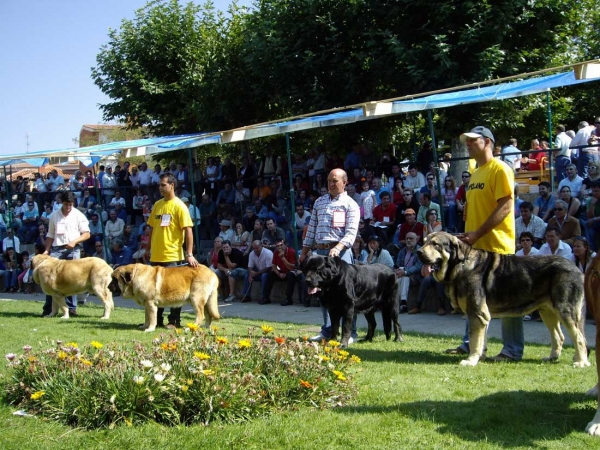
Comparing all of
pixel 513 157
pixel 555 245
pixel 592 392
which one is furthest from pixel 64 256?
pixel 513 157

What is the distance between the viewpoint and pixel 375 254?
1322 centimetres

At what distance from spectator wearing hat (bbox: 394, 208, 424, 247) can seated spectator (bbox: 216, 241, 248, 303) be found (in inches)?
145

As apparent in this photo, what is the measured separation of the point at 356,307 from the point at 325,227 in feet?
3.52

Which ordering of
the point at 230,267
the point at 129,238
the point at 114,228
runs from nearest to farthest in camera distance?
the point at 230,267 → the point at 129,238 → the point at 114,228

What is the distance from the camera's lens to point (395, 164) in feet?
57.9

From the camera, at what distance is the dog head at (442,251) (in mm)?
7004

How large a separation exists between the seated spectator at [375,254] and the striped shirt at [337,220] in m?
4.34

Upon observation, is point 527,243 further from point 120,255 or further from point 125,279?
point 120,255

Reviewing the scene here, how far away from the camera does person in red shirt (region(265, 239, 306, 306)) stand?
14.5m

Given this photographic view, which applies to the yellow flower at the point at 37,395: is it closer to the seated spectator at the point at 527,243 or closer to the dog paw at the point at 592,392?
the dog paw at the point at 592,392

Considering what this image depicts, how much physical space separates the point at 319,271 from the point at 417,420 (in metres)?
3.08

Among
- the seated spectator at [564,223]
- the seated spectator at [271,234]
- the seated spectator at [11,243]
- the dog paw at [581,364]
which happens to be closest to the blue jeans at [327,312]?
the dog paw at [581,364]

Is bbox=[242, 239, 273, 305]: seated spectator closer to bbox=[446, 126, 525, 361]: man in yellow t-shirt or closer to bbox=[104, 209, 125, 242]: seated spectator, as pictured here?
bbox=[104, 209, 125, 242]: seated spectator

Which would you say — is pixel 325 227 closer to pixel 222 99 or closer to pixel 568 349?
pixel 568 349
